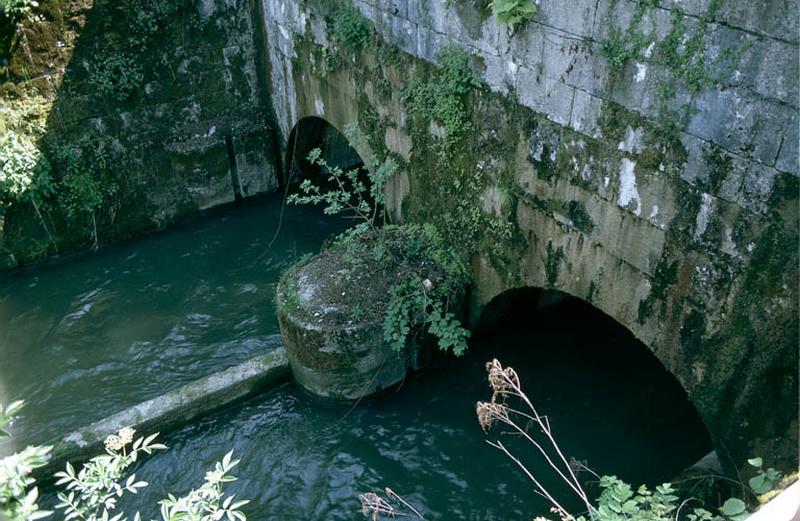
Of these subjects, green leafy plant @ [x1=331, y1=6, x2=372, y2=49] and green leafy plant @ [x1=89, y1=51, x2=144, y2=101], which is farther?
green leafy plant @ [x1=89, y1=51, x2=144, y2=101]

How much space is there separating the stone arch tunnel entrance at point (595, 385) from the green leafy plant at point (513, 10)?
2.41 m

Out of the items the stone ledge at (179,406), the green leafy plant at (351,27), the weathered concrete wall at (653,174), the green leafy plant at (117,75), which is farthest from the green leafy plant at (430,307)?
the green leafy plant at (117,75)

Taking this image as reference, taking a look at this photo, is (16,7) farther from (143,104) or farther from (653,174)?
(653,174)

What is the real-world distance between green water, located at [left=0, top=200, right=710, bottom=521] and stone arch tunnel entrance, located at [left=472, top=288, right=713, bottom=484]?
15 mm

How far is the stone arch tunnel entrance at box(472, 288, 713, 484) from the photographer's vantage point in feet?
19.1

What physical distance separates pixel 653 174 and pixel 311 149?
6.73 metres

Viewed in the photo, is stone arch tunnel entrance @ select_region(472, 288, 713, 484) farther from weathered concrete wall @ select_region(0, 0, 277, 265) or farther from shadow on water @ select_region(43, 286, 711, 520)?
weathered concrete wall @ select_region(0, 0, 277, 265)

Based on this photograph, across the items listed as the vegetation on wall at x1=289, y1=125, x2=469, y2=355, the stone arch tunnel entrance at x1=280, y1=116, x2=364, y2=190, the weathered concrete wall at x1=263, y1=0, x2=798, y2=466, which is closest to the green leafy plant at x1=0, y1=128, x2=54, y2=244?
the stone arch tunnel entrance at x1=280, y1=116, x2=364, y2=190

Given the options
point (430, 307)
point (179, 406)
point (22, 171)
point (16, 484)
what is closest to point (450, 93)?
point (430, 307)

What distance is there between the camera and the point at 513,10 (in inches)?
180

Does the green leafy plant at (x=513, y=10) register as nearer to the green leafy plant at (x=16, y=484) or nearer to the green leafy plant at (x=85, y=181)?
the green leafy plant at (x=16, y=484)

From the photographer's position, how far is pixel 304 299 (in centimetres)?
Result: 623

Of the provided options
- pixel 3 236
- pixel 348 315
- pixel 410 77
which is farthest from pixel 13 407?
pixel 3 236

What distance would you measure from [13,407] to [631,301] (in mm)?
3735
